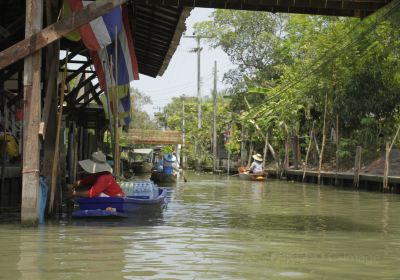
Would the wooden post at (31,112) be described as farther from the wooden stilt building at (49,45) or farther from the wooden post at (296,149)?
the wooden post at (296,149)

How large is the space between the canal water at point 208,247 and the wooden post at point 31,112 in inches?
27.5

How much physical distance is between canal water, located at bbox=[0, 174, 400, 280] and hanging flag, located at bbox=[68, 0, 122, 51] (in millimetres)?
2982

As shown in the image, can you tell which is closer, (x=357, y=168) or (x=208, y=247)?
(x=208, y=247)

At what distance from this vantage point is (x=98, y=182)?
36.2 ft

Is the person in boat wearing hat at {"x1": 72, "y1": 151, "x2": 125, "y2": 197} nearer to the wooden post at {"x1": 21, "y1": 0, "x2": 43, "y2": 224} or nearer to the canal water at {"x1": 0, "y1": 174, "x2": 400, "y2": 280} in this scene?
the canal water at {"x1": 0, "y1": 174, "x2": 400, "y2": 280}

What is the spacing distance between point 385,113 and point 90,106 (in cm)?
1273

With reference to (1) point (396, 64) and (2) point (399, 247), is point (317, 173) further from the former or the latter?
(2) point (399, 247)

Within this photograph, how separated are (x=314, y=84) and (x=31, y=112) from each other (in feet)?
71.5

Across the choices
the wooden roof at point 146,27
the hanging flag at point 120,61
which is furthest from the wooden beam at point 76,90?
the hanging flag at point 120,61

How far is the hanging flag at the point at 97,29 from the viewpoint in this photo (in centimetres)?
995

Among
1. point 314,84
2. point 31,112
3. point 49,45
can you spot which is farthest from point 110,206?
point 314,84

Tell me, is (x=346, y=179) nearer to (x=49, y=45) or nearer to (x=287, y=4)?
(x=287, y=4)

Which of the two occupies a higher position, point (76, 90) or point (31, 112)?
point (76, 90)

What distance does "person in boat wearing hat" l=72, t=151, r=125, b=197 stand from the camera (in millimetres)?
11023
